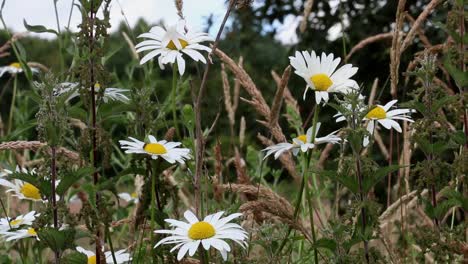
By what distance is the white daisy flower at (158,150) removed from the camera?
1.32 m

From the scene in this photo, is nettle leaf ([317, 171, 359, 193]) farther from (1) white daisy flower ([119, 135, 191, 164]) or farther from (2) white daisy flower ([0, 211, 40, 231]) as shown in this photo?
(2) white daisy flower ([0, 211, 40, 231])

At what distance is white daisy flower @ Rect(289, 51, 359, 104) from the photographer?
1370mm

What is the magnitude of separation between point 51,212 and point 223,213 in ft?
0.93

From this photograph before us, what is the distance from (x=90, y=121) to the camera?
134cm

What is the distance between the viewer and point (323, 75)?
140 cm

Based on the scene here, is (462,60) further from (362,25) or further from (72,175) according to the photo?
(362,25)

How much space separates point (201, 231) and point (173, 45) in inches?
14.1

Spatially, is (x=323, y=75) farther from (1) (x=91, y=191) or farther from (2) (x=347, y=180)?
(1) (x=91, y=191)

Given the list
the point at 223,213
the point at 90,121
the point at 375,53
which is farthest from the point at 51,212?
the point at 375,53

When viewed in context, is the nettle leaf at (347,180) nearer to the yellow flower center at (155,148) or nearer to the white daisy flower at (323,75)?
the white daisy flower at (323,75)

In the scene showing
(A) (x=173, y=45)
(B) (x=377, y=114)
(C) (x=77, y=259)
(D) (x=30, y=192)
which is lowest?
(C) (x=77, y=259)

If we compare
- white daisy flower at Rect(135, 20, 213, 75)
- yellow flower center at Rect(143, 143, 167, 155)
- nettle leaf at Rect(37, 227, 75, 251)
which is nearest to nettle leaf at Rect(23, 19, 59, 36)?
white daisy flower at Rect(135, 20, 213, 75)

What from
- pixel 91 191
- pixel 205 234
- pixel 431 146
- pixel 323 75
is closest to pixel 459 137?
pixel 431 146

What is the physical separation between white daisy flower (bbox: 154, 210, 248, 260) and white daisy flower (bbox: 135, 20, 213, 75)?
26 centimetres
